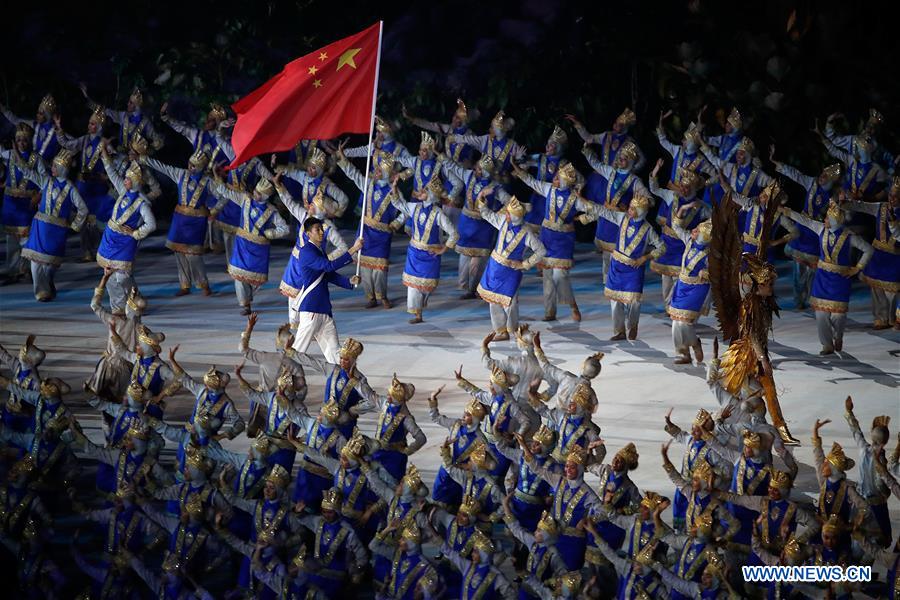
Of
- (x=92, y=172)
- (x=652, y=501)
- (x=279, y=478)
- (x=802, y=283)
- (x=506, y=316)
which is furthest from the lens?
(x=92, y=172)

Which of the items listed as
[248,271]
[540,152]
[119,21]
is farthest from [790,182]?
[119,21]

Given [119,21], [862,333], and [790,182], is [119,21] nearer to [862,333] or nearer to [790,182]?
[790,182]

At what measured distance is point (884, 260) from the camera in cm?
1739

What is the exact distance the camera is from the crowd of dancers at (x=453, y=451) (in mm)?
12570

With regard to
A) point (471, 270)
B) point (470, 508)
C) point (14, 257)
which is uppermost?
point (14, 257)

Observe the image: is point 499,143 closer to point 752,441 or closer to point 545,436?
point 545,436

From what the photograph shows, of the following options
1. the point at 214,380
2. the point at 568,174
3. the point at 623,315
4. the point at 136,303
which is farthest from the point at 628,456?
the point at 568,174

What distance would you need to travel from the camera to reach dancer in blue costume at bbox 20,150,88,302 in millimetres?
18109

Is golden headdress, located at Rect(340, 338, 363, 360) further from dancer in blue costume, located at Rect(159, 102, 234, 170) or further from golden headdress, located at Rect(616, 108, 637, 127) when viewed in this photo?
golden headdress, located at Rect(616, 108, 637, 127)

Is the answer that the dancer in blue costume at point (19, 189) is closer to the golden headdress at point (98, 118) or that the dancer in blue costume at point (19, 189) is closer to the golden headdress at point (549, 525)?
the golden headdress at point (98, 118)

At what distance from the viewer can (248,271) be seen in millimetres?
17969

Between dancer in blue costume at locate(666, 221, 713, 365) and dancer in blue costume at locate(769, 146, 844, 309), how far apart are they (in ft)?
5.84

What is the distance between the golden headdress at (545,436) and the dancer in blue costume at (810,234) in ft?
19.0

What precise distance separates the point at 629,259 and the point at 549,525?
5079 mm
